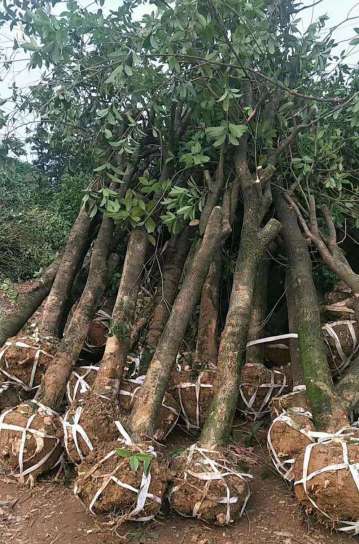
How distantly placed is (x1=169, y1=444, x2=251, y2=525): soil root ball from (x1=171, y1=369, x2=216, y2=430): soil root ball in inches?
28.4

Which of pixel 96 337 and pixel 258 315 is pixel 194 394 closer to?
pixel 258 315

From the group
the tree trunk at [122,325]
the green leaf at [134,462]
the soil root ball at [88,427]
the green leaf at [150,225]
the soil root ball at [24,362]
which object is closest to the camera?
the green leaf at [134,462]

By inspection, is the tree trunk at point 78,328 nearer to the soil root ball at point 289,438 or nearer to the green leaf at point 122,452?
the green leaf at point 122,452

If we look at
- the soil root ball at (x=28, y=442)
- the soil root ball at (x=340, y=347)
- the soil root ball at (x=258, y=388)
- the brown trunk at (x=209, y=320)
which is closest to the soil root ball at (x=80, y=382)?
the soil root ball at (x=28, y=442)

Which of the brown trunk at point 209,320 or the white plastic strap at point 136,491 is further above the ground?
the brown trunk at point 209,320

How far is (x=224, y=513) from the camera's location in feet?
7.78

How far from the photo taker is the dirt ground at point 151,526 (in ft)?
7.68

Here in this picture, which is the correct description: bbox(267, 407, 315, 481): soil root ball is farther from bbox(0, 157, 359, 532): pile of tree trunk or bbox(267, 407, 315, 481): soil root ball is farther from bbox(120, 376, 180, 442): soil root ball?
bbox(120, 376, 180, 442): soil root ball

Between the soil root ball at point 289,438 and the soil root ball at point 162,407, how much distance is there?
0.70 m

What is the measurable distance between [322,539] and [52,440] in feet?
4.92

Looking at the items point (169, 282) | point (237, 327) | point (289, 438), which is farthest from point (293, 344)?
point (169, 282)

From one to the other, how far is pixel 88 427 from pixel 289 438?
1059mm

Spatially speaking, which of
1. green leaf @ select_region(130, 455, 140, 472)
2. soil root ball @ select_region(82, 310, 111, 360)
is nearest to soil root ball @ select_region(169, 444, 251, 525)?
green leaf @ select_region(130, 455, 140, 472)

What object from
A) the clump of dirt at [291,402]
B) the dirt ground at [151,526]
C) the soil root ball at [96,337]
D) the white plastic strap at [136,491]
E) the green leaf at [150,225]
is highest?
the green leaf at [150,225]
